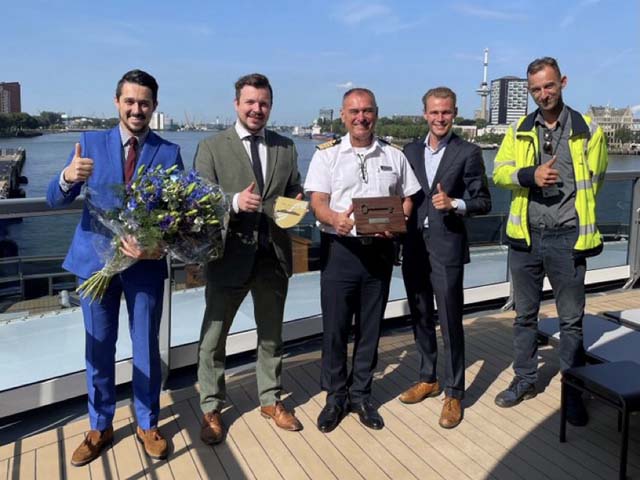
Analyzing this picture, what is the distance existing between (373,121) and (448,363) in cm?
136

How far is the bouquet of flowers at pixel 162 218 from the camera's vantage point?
225 centimetres

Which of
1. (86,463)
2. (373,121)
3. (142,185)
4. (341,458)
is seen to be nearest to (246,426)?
(341,458)

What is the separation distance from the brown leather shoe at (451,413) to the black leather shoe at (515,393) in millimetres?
308

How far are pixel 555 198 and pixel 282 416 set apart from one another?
182 centimetres

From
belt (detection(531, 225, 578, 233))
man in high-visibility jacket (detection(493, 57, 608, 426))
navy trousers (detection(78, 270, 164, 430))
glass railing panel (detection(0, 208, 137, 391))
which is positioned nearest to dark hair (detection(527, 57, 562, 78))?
man in high-visibility jacket (detection(493, 57, 608, 426))

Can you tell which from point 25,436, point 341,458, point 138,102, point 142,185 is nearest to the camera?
point 142,185

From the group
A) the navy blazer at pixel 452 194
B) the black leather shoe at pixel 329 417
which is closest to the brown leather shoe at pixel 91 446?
the black leather shoe at pixel 329 417

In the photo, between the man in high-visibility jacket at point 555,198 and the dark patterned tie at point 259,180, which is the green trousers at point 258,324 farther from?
the man in high-visibility jacket at point 555,198

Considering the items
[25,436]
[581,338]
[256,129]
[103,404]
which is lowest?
[25,436]

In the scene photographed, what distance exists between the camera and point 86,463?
255 cm

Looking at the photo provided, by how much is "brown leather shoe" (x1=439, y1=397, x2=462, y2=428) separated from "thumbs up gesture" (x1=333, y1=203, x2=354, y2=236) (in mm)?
1126

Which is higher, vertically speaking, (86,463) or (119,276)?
(119,276)

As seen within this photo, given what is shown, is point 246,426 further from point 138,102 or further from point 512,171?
point 512,171

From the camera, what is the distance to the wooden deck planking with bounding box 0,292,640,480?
2.51m
